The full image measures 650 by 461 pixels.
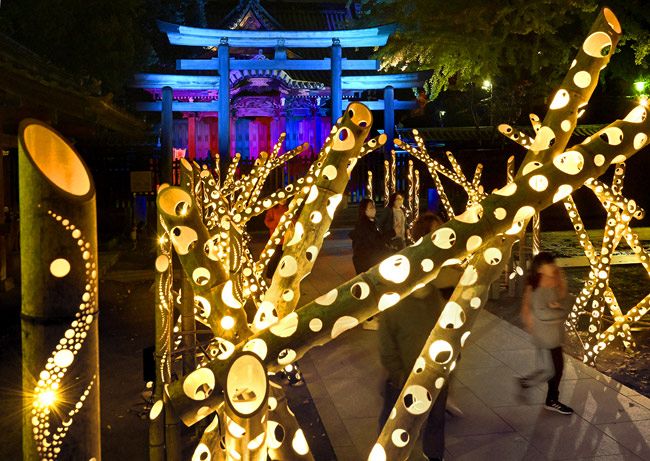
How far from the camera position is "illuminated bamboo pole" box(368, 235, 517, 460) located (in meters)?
2.40

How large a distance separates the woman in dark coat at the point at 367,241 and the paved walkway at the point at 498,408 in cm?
101

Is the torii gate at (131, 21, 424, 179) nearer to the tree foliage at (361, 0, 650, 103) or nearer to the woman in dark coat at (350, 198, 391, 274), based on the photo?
the tree foliage at (361, 0, 650, 103)

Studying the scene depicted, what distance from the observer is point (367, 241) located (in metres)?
7.44

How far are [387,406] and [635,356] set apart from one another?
13.1 feet

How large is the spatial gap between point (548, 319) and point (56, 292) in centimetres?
429

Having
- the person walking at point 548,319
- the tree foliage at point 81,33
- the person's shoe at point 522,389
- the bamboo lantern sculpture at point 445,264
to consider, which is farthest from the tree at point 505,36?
the bamboo lantern sculpture at point 445,264

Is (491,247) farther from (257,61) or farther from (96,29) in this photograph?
(257,61)

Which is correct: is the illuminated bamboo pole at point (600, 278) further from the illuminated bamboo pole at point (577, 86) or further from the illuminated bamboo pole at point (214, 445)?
the illuminated bamboo pole at point (214, 445)

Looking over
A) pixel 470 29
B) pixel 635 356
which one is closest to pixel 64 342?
pixel 635 356

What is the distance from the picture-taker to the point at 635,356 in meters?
6.79

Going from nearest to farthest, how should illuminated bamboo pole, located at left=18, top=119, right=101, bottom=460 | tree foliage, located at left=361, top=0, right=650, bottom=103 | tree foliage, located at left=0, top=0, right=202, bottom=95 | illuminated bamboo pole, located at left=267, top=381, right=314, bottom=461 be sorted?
1. illuminated bamboo pole, located at left=18, top=119, right=101, bottom=460
2. illuminated bamboo pole, located at left=267, top=381, right=314, bottom=461
3. tree foliage, located at left=361, top=0, right=650, bottom=103
4. tree foliage, located at left=0, top=0, right=202, bottom=95

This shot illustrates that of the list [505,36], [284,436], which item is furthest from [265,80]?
[284,436]

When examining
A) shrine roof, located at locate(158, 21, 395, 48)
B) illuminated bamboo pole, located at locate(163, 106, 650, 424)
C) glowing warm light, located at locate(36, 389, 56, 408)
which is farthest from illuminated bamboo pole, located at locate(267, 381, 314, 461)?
shrine roof, located at locate(158, 21, 395, 48)

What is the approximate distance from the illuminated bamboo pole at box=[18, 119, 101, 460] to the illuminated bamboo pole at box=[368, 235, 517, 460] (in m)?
1.19
